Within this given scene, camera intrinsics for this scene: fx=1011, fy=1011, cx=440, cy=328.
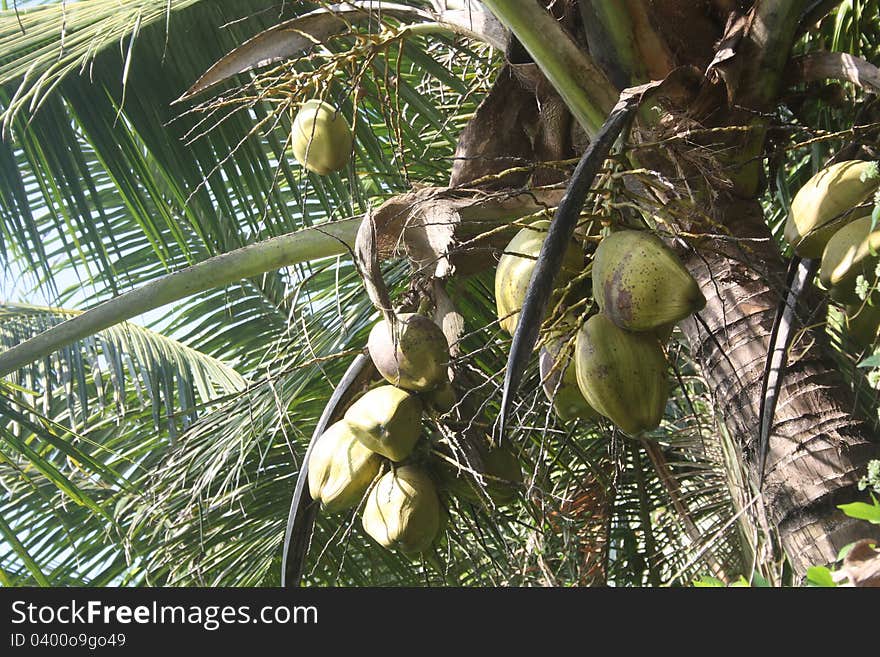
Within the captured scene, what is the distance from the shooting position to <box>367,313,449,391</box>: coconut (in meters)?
1.51

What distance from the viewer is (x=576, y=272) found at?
1.39m

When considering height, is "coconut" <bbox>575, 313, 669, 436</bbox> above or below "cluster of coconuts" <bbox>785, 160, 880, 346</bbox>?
below

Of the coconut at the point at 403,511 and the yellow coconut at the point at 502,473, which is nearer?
the coconut at the point at 403,511

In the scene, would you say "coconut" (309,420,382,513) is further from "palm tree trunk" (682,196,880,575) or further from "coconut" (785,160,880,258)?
"coconut" (785,160,880,258)

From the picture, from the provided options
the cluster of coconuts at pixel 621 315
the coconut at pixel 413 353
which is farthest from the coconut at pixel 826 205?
the coconut at pixel 413 353

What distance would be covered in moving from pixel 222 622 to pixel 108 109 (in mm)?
2061

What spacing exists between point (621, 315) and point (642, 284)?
0.18ft

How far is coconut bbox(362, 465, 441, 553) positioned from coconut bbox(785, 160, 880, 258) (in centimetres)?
65

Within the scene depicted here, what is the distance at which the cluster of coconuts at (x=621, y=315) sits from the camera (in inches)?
46.5

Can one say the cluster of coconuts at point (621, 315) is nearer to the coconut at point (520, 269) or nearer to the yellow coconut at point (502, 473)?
the coconut at point (520, 269)

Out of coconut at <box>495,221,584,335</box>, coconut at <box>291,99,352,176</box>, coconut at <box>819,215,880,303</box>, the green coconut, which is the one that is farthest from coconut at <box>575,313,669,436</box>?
coconut at <box>291,99,352,176</box>

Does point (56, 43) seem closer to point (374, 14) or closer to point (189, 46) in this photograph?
point (189, 46)

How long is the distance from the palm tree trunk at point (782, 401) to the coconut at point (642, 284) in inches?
5.4

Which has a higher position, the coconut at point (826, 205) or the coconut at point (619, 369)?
the coconut at point (826, 205)
